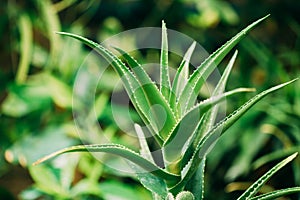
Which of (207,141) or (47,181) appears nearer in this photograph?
(207,141)

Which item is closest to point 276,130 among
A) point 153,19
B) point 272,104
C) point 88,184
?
point 272,104

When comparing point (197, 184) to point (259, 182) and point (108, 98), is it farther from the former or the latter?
point (108, 98)

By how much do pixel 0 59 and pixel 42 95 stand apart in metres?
0.55

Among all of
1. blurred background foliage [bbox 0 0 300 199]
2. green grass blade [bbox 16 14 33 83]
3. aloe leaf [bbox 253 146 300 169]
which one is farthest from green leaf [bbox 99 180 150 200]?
green grass blade [bbox 16 14 33 83]

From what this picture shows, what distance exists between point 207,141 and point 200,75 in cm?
6

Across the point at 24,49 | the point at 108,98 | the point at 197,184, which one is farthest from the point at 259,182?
the point at 24,49

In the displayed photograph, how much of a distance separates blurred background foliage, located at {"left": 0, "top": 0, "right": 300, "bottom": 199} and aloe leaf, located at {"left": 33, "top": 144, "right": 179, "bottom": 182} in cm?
52

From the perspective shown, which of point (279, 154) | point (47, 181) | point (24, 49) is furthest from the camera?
point (24, 49)

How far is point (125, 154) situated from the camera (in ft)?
1.72

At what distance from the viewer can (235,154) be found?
4.40 ft

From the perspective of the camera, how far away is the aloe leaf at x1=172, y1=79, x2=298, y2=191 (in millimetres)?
510

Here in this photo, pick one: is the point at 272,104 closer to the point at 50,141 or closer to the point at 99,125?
the point at 99,125

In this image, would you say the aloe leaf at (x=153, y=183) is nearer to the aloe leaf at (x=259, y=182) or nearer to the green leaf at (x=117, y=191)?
the aloe leaf at (x=259, y=182)

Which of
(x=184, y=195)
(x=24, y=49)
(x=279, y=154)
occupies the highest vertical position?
(x=24, y=49)
